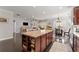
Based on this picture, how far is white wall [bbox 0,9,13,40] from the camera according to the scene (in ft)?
5.69

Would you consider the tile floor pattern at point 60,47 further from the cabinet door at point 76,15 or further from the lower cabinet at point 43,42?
the cabinet door at point 76,15

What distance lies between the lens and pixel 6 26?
1789 mm

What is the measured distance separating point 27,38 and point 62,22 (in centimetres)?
72

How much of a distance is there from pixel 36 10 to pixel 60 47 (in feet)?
2.72

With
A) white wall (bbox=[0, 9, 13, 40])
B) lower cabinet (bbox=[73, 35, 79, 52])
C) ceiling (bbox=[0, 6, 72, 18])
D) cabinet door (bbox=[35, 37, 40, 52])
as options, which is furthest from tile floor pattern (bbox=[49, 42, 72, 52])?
white wall (bbox=[0, 9, 13, 40])

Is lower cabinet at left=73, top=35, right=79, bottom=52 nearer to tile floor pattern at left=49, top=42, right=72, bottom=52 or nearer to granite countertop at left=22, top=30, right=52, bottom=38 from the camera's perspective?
tile floor pattern at left=49, top=42, right=72, bottom=52

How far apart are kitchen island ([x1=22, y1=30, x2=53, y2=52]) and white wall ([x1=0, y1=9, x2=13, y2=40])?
0.26 metres

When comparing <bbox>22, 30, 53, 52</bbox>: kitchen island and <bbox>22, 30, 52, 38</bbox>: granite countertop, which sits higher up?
<bbox>22, 30, 52, 38</bbox>: granite countertop

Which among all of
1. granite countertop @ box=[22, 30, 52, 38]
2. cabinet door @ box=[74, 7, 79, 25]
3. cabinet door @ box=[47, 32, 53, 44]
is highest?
cabinet door @ box=[74, 7, 79, 25]

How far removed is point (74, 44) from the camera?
5.92ft

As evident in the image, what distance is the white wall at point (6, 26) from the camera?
5.69 feet

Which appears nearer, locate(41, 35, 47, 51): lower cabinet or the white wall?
the white wall

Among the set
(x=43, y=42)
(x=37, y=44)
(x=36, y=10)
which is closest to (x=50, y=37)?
(x=43, y=42)

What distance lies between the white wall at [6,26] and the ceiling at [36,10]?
0.11 meters
